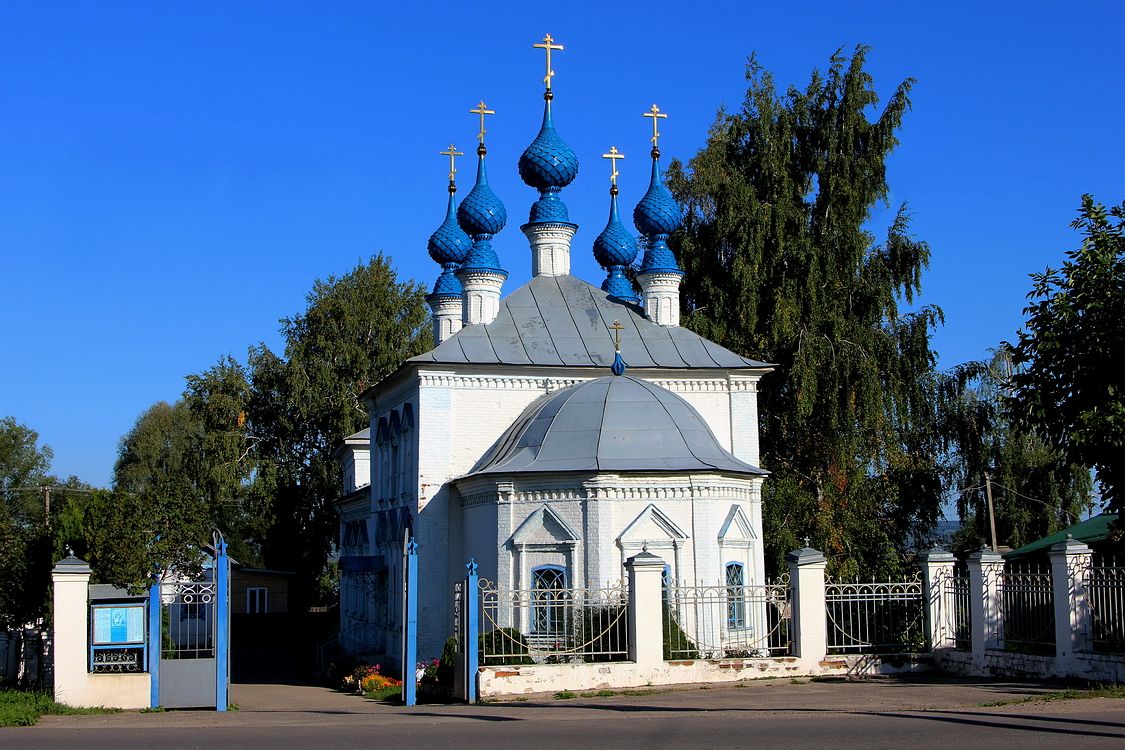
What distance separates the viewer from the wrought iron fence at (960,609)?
15.1m

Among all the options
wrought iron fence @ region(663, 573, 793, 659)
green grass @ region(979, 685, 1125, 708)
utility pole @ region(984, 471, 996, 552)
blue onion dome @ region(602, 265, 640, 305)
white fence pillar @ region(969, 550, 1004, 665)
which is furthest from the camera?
utility pole @ region(984, 471, 996, 552)

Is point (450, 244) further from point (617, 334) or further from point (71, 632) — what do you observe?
point (71, 632)

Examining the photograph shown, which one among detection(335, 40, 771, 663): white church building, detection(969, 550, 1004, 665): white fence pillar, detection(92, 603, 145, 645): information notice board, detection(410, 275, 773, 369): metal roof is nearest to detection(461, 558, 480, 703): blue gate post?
detection(92, 603, 145, 645): information notice board

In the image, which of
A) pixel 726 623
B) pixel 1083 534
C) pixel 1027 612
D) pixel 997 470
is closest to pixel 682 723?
pixel 1027 612

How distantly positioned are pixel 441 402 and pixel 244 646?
18.7m

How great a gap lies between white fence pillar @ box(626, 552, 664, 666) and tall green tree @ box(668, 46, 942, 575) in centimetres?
1101

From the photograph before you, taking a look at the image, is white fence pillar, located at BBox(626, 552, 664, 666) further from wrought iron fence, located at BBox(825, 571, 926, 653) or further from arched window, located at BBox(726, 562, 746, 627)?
arched window, located at BBox(726, 562, 746, 627)

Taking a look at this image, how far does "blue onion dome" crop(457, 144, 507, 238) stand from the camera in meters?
25.3

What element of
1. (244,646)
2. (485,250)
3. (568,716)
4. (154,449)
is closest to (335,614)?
(244,646)

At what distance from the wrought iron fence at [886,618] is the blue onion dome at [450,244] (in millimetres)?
13594

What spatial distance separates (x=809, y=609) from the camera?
15188mm

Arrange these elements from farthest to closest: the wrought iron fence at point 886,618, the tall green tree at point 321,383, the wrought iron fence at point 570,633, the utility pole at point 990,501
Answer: the tall green tree at point 321,383 → the utility pole at point 990,501 → the wrought iron fence at point 886,618 → the wrought iron fence at point 570,633

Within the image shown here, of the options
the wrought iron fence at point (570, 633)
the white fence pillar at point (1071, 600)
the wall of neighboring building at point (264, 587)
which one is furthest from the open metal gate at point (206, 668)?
the wall of neighboring building at point (264, 587)

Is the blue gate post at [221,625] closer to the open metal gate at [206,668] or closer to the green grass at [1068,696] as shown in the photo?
the open metal gate at [206,668]
